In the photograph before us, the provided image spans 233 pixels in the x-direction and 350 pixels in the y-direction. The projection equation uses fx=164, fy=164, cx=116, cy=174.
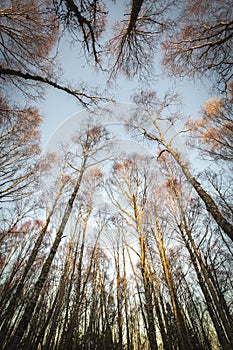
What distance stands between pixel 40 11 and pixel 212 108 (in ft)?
27.9

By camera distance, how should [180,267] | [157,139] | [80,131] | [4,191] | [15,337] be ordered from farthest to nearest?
[180,267] → [80,131] → [157,139] → [4,191] → [15,337]

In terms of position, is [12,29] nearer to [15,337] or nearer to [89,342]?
[15,337]

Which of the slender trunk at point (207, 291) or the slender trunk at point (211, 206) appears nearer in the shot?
the slender trunk at point (211, 206)

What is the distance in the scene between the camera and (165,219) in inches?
331

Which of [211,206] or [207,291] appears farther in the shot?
[207,291]

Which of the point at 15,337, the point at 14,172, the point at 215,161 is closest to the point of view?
the point at 15,337

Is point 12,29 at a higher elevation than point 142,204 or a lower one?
higher

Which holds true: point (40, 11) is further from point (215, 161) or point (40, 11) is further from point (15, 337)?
point (215, 161)

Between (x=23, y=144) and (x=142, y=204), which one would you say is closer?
(x=142, y=204)

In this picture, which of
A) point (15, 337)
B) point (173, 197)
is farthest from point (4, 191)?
point (173, 197)

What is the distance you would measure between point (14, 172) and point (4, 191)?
1.14 metres

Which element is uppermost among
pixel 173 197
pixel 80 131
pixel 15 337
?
pixel 80 131

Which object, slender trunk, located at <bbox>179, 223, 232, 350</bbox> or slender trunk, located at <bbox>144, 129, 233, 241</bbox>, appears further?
slender trunk, located at <bbox>179, 223, 232, 350</bbox>

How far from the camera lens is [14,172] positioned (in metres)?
7.15
